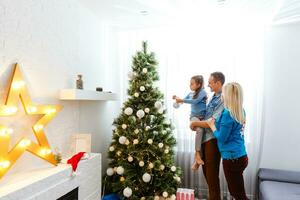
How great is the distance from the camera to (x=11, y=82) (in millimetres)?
1720

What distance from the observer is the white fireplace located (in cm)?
157

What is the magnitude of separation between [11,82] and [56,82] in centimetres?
62

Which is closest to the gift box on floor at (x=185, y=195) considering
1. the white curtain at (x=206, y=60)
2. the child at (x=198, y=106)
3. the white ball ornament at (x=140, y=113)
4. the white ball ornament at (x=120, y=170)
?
the child at (x=198, y=106)

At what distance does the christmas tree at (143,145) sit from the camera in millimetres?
2801

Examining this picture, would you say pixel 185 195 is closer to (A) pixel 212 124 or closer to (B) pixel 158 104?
(A) pixel 212 124

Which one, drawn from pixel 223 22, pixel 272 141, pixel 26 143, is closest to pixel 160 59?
pixel 223 22

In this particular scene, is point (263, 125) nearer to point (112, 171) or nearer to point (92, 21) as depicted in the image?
point (112, 171)

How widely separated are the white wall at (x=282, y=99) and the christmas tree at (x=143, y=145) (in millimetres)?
1466

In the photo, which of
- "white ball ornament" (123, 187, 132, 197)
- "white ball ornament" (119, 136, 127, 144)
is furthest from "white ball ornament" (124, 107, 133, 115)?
"white ball ornament" (123, 187, 132, 197)

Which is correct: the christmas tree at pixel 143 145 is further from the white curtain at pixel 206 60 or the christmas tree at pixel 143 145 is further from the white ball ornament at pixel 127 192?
the white curtain at pixel 206 60

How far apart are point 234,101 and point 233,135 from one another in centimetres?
35

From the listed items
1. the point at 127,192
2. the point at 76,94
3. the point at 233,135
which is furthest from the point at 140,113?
→ the point at 233,135

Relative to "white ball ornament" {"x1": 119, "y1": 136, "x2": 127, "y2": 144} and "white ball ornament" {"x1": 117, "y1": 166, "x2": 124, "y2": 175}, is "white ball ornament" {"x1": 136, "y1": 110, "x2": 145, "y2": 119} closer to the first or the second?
"white ball ornament" {"x1": 119, "y1": 136, "x2": 127, "y2": 144}

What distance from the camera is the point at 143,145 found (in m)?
2.84
